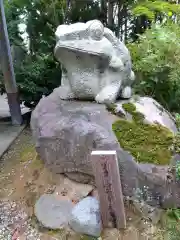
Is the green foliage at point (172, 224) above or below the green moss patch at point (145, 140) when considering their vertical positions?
below

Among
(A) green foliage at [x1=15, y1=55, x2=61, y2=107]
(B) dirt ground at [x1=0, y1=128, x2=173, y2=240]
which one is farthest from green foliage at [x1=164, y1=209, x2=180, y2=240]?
(A) green foliage at [x1=15, y1=55, x2=61, y2=107]

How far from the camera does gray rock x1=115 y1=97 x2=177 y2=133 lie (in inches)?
119

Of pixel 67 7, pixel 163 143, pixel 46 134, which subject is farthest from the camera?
pixel 67 7

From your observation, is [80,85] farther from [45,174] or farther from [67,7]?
[67,7]

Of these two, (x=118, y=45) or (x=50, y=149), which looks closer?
(x=50, y=149)

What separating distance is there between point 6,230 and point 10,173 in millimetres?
1104

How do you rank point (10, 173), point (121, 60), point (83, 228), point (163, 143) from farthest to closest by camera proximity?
point (10, 173) → point (121, 60) → point (163, 143) → point (83, 228)

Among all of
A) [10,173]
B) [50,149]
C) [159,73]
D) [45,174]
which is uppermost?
[159,73]

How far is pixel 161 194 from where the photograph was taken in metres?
2.62

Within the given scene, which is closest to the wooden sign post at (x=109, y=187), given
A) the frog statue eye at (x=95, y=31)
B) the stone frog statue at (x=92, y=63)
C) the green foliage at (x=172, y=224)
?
the green foliage at (x=172, y=224)

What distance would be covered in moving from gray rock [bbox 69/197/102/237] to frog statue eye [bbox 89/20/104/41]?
1617 millimetres

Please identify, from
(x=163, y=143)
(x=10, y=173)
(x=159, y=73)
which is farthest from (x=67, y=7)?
(x=163, y=143)

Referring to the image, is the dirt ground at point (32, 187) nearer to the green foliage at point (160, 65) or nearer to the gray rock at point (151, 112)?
the gray rock at point (151, 112)

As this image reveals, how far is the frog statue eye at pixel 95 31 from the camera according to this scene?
2895 mm
